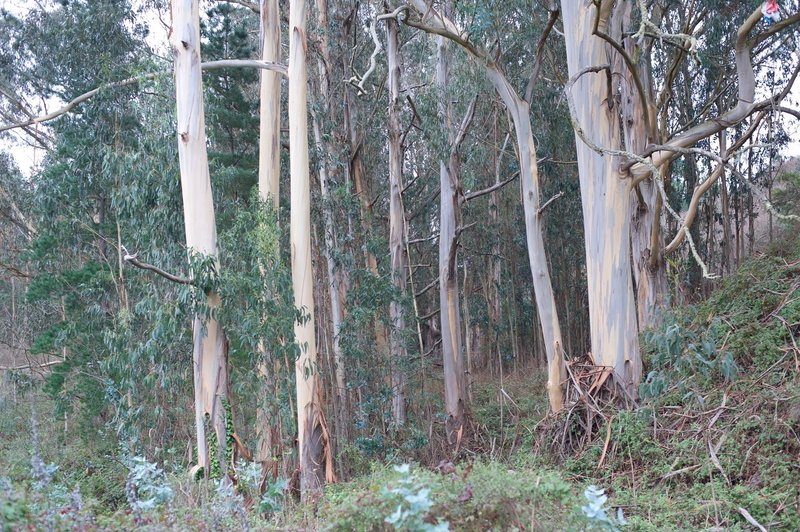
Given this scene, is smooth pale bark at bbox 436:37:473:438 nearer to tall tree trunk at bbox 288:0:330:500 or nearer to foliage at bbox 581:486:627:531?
tall tree trunk at bbox 288:0:330:500

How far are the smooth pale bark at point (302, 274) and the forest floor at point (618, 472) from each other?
1.02 meters

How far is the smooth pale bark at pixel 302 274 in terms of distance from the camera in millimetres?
9094

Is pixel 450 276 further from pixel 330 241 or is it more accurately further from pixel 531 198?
pixel 531 198

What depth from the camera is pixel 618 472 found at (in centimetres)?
711

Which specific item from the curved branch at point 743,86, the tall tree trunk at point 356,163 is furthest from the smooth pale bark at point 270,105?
the curved branch at point 743,86

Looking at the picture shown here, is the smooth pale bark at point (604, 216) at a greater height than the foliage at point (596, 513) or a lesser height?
greater

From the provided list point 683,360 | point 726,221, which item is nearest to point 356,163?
point 683,360

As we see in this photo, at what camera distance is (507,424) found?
36.0 feet

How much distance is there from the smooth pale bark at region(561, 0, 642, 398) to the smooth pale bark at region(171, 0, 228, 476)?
414cm

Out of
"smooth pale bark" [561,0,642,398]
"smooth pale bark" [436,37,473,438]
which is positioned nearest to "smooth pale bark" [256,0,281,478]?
"smooth pale bark" [436,37,473,438]

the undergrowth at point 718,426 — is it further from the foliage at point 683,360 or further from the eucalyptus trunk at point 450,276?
the eucalyptus trunk at point 450,276

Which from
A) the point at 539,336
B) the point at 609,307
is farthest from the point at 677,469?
the point at 539,336

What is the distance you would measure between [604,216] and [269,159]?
4.48 metres

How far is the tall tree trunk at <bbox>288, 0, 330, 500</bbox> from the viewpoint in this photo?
9094mm
